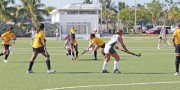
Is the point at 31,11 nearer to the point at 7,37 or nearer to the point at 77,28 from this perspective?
the point at 77,28

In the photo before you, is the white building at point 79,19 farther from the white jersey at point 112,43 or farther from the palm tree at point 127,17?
→ the white jersey at point 112,43

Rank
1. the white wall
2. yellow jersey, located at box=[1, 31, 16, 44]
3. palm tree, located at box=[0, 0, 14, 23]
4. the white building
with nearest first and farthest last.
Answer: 1. yellow jersey, located at box=[1, 31, 16, 44]
2. the white building
3. the white wall
4. palm tree, located at box=[0, 0, 14, 23]

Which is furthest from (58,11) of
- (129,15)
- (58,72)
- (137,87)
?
(137,87)

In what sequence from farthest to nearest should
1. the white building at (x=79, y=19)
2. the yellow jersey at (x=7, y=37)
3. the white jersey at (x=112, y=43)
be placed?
the white building at (x=79, y=19), the yellow jersey at (x=7, y=37), the white jersey at (x=112, y=43)

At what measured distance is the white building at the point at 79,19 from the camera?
67.6 m

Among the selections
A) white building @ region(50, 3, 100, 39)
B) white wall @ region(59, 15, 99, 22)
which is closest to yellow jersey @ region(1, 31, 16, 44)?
white building @ region(50, 3, 100, 39)

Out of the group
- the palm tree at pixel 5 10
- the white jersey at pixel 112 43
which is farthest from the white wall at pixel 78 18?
the white jersey at pixel 112 43

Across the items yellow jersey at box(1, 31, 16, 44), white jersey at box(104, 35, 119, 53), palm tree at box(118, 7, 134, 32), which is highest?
white jersey at box(104, 35, 119, 53)

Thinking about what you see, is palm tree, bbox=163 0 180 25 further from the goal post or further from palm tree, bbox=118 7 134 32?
the goal post

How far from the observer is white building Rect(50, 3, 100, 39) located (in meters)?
67.6

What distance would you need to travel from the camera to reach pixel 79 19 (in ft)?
250

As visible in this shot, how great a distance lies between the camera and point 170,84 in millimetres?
14297

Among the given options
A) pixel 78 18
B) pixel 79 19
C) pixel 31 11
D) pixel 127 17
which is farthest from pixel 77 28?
pixel 127 17

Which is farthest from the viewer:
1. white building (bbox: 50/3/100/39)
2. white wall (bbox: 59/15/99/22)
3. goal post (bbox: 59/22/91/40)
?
white wall (bbox: 59/15/99/22)
